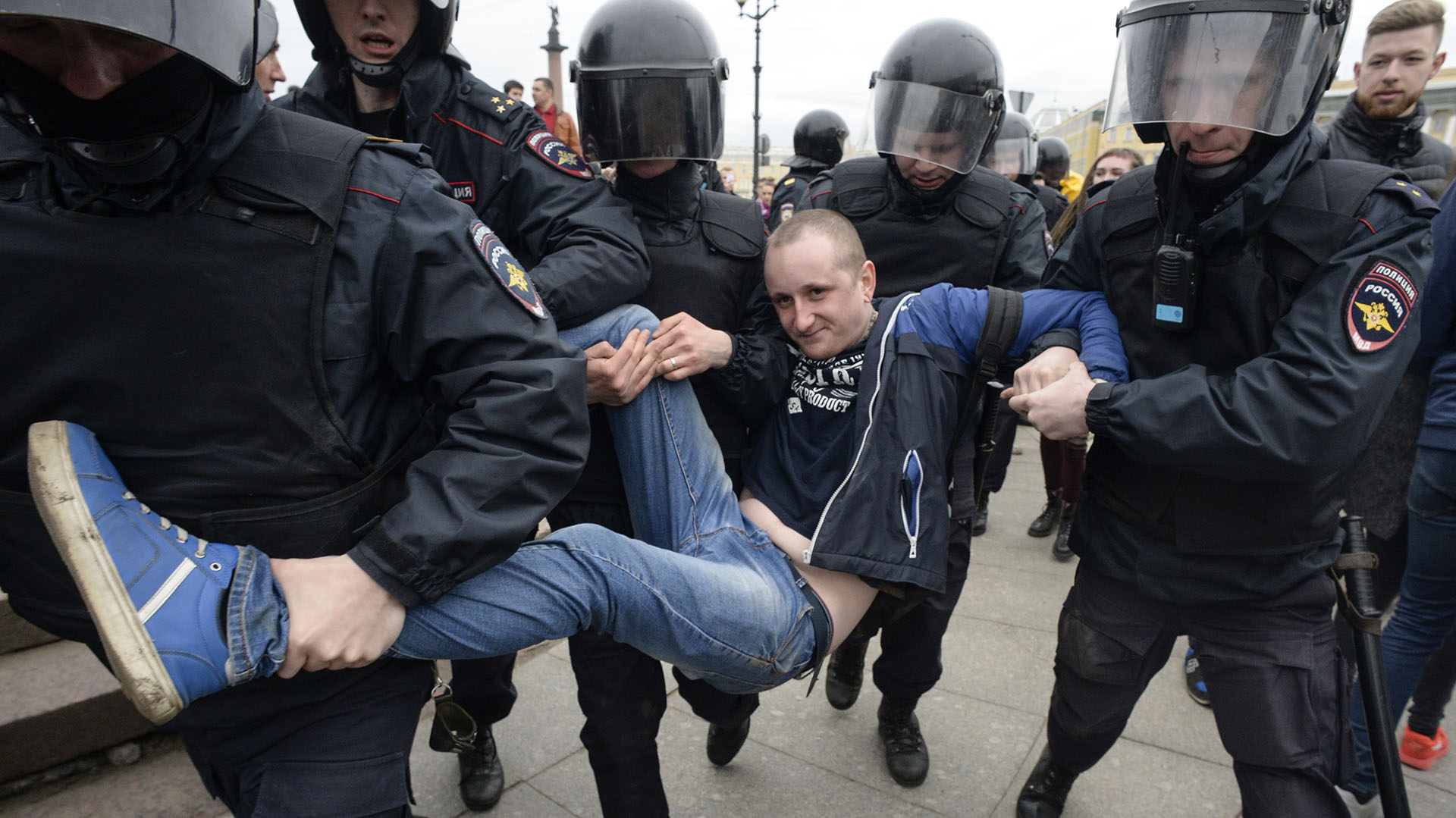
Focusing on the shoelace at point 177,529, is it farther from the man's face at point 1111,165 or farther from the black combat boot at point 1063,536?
the man's face at point 1111,165

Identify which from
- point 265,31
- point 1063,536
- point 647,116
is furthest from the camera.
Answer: point 1063,536

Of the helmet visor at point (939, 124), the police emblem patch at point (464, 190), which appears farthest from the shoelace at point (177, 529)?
the helmet visor at point (939, 124)

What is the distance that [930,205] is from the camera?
8.74ft

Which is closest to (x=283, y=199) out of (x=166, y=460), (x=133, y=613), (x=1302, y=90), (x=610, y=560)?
(x=166, y=460)

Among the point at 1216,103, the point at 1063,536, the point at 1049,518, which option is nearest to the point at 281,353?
the point at 1216,103

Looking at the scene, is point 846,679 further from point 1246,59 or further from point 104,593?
point 104,593

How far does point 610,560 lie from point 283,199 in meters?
0.80

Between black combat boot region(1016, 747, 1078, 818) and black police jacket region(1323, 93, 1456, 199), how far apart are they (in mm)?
2494

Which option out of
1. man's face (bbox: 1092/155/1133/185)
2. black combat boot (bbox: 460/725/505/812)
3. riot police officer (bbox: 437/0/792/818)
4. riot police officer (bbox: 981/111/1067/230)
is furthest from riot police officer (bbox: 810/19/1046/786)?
man's face (bbox: 1092/155/1133/185)

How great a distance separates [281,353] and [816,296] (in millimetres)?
1219

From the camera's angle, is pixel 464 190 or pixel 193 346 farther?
pixel 464 190

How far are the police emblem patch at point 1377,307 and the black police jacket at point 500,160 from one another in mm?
1434

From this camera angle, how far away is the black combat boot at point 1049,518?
14.9 feet

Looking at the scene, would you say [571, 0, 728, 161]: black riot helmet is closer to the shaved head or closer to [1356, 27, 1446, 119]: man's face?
the shaved head
